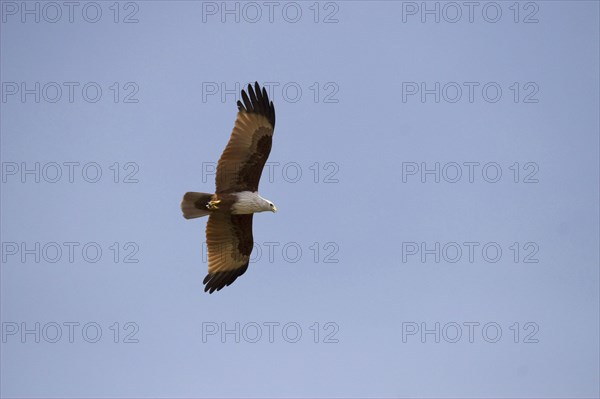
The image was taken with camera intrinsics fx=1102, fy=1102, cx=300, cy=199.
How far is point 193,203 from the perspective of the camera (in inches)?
719

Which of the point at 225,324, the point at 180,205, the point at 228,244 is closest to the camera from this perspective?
the point at 180,205

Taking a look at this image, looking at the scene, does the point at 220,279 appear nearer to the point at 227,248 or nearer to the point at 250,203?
the point at 227,248

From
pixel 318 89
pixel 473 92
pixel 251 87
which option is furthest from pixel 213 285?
pixel 473 92

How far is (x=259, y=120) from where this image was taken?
60.7 feet

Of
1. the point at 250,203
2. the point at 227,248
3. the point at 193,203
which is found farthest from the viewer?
the point at 227,248

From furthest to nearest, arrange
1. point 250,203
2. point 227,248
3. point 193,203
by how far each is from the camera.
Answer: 1. point 227,248
2. point 250,203
3. point 193,203

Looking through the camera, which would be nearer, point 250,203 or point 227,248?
point 250,203

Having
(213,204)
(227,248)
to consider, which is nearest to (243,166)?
(213,204)

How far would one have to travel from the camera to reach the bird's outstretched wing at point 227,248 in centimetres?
1930

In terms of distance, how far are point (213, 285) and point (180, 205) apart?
220cm

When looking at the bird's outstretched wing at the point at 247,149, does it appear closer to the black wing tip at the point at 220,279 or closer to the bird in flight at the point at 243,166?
the bird in flight at the point at 243,166

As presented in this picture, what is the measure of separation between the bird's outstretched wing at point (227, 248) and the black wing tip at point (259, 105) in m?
1.89

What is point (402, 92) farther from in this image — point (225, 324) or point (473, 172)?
point (225, 324)

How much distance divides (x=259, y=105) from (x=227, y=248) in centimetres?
274
